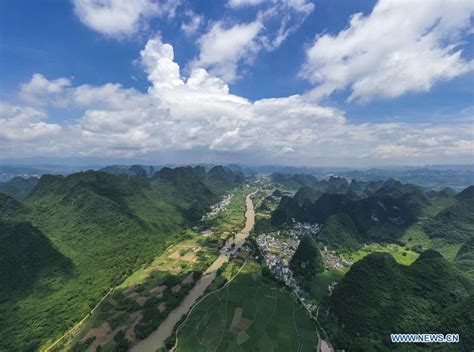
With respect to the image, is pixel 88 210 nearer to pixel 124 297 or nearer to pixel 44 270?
pixel 44 270

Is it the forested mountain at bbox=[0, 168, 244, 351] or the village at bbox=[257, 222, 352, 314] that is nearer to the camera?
the forested mountain at bbox=[0, 168, 244, 351]

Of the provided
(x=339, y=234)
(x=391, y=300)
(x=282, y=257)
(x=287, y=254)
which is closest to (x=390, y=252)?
(x=339, y=234)

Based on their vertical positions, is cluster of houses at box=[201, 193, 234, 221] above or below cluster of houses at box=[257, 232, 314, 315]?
above

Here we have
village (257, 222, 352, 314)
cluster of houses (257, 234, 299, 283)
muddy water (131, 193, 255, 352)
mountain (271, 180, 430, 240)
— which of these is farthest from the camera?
mountain (271, 180, 430, 240)

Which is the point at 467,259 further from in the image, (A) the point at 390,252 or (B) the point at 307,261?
(B) the point at 307,261

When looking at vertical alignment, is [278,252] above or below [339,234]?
below

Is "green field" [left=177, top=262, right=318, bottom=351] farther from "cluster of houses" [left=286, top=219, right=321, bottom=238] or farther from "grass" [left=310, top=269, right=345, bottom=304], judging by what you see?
"cluster of houses" [left=286, top=219, right=321, bottom=238]

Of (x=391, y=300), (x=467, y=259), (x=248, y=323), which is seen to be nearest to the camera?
(x=391, y=300)

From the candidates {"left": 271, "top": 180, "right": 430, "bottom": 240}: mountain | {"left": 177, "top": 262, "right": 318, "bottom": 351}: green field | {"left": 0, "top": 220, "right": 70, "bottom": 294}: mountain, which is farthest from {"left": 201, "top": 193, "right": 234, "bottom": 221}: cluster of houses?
{"left": 177, "top": 262, "right": 318, "bottom": 351}: green field
